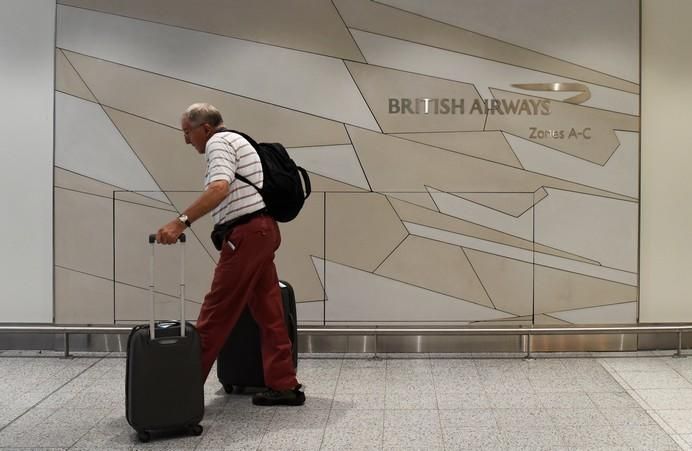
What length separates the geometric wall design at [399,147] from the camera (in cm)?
521

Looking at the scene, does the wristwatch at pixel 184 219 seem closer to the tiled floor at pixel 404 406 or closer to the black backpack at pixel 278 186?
the black backpack at pixel 278 186

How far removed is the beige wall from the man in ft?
9.20

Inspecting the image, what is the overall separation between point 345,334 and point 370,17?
2.20m

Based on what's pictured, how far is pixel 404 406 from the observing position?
404 cm

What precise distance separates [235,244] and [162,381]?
785 mm

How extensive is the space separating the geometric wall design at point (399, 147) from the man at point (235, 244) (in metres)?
1.25

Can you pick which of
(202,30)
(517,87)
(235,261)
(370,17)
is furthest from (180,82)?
(517,87)

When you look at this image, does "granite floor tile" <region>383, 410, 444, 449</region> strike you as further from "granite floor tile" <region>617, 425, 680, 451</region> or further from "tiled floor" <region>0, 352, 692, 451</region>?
"granite floor tile" <region>617, 425, 680, 451</region>

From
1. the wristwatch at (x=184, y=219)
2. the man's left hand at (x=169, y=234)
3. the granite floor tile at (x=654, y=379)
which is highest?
the wristwatch at (x=184, y=219)

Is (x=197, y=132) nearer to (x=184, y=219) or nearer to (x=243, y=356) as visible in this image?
(x=184, y=219)

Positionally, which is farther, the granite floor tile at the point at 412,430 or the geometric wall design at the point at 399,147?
the geometric wall design at the point at 399,147

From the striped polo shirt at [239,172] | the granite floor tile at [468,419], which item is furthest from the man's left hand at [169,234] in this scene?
the granite floor tile at [468,419]

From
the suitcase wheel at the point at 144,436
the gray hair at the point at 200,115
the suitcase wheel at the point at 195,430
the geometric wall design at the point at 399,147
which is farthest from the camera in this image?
the geometric wall design at the point at 399,147

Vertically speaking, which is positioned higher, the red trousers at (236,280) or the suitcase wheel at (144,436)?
the red trousers at (236,280)
